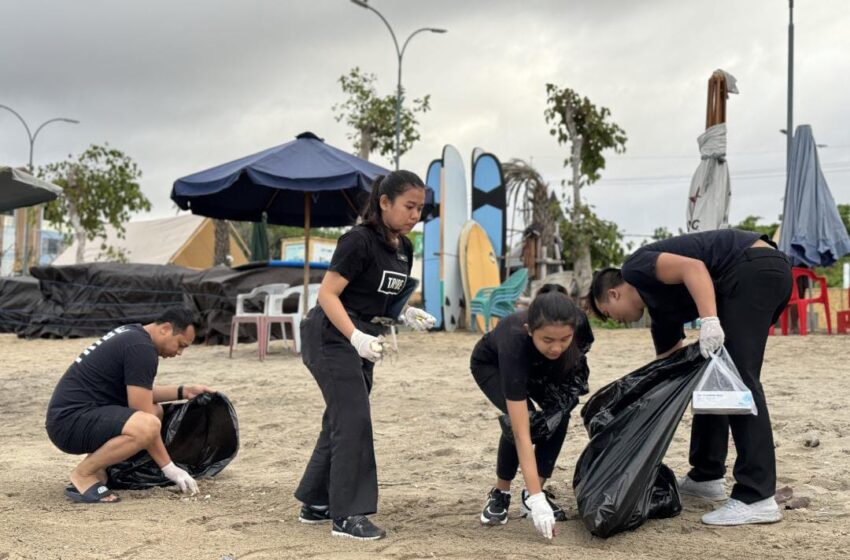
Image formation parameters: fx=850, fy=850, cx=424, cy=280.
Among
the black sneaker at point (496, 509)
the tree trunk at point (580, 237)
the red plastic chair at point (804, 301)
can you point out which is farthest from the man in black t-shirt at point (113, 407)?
the tree trunk at point (580, 237)

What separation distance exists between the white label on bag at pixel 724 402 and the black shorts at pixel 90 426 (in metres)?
2.39

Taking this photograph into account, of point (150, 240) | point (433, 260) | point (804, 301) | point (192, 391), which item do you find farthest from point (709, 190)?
point (150, 240)

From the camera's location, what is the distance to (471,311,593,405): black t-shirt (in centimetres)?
302

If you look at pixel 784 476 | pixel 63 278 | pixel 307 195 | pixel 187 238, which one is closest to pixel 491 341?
pixel 784 476

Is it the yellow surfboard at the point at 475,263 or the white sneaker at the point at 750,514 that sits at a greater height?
the yellow surfboard at the point at 475,263

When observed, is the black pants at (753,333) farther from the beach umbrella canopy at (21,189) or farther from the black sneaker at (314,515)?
the beach umbrella canopy at (21,189)

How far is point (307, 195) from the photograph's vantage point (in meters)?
10.1

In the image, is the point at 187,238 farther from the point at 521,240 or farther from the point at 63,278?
the point at 63,278

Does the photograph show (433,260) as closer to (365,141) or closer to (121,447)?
(365,141)

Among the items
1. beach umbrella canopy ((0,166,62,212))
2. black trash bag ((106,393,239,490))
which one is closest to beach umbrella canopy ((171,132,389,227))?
beach umbrella canopy ((0,166,62,212))

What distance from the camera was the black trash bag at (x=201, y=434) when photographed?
4.16m

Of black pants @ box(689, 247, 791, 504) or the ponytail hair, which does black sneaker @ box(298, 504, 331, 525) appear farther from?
black pants @ box(689, 247, 791, 504)

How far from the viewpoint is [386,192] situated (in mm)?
3117

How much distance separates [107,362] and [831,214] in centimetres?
988
